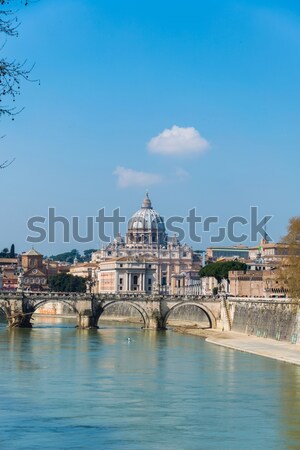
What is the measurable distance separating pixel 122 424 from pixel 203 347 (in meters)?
29.8

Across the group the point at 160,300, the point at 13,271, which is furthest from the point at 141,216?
the point at 160,300

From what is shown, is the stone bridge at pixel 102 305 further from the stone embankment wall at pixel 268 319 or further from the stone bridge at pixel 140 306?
the stone embankment wall at pixel 268 319

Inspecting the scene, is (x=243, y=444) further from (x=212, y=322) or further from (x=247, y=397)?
(x=212, y=322)

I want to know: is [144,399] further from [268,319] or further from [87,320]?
[87,320]

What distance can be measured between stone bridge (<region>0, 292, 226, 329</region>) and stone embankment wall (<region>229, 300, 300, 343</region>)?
8.32 ft

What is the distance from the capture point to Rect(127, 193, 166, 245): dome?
178m

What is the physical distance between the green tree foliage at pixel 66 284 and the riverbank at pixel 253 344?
5544 centimetres

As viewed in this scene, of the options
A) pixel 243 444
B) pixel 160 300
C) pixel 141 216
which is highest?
pixel 141 216

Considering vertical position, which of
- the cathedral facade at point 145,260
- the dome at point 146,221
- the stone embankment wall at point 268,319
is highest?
the dome at point 146,221

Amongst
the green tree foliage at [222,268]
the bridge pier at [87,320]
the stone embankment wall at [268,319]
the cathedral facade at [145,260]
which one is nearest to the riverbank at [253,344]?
the stone embankment wall at [268,319]

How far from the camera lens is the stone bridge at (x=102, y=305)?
81750mm

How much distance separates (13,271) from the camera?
16000 centimetres

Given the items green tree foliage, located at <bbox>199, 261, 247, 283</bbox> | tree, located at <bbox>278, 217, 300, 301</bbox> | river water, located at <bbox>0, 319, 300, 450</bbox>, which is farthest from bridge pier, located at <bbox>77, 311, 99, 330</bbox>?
green tree foliage, located at <bbox>199, 261, 247, 283</bbox>

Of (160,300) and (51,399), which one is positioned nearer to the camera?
(51,399)
